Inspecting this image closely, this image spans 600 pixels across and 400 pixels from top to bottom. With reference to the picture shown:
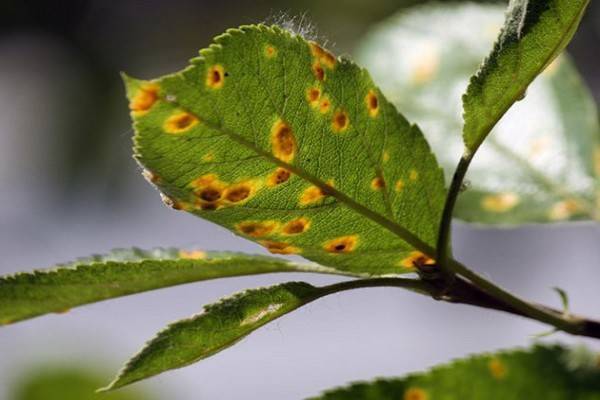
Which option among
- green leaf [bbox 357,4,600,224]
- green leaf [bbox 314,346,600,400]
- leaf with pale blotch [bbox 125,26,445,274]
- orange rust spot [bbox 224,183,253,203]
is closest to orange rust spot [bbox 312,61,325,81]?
leaf with pale blotch [bbox 125,26,445,274]

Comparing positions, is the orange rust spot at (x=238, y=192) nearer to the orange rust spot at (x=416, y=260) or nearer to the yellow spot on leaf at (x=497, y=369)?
the orange rust spot at (x=416, y=260)

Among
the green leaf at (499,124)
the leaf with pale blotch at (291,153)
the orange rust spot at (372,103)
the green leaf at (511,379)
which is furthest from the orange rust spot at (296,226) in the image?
the green leaf at (499,124)

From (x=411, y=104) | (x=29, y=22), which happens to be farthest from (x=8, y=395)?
(x=29, y=22)

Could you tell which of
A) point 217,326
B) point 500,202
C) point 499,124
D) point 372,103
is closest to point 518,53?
point 372,103

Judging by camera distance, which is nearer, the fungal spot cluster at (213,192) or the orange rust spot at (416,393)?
the fungal spot cluster at (213,192)

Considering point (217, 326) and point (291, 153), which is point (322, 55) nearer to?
point (291, 153)

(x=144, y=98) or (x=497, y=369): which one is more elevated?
(x=144, y=98)

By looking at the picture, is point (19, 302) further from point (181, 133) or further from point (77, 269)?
point (181, 133)
